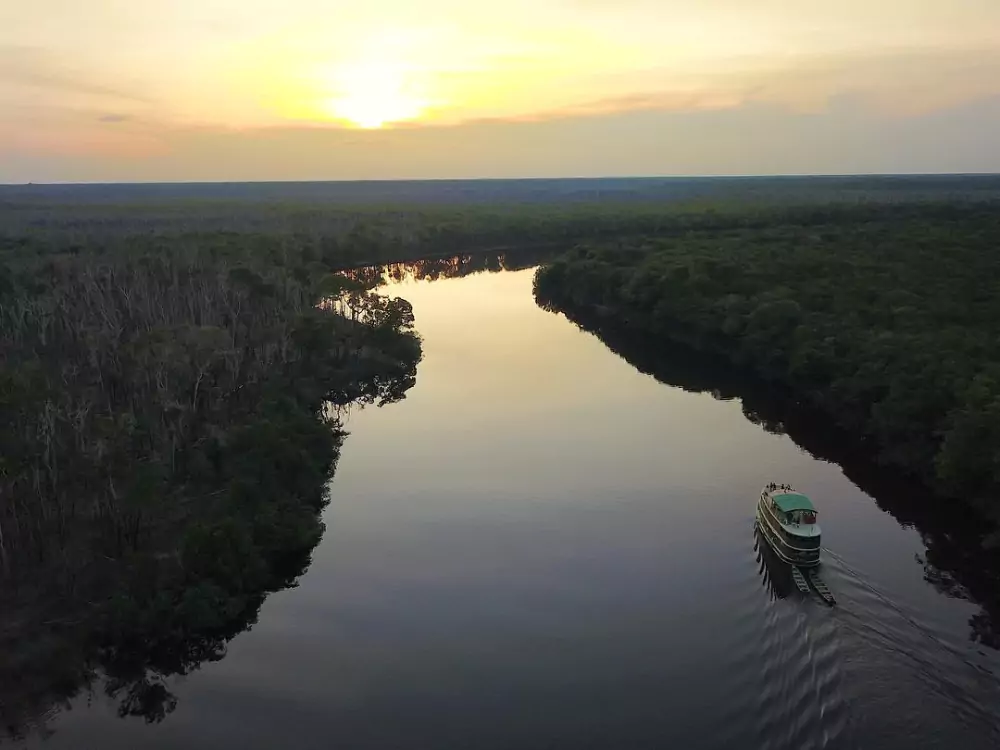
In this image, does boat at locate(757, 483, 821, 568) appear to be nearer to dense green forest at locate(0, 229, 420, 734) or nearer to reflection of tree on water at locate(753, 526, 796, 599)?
reflection of tree on water at locate(753, 526, 796, 599)

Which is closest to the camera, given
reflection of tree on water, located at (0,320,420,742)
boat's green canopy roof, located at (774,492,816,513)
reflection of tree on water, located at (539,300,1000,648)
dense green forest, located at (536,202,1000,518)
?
reflection of tree on water, located at (0,320,420,742)

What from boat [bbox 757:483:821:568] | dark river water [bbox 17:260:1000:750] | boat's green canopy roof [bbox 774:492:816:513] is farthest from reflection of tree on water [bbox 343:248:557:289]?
boat's green canopy roof [bbox 774:492:816:513]

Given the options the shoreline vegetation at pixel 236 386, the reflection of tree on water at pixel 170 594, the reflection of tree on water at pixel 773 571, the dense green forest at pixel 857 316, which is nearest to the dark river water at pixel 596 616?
the reflection of tree on water at pixel 773 571

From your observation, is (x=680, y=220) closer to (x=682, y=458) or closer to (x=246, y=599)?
(x=682, y=458)

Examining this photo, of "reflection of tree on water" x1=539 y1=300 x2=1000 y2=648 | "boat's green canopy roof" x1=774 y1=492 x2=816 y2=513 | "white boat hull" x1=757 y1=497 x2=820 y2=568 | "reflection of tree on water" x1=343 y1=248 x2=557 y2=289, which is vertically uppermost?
"boat's green canopy roof" x1=774 y1=492 x2=816 y2=513

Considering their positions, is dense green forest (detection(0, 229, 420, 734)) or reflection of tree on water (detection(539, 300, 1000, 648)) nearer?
dense green forest (detection(0, 229, 420, 734))

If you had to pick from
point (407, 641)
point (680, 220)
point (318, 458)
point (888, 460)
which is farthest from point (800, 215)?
point (407, 641)
